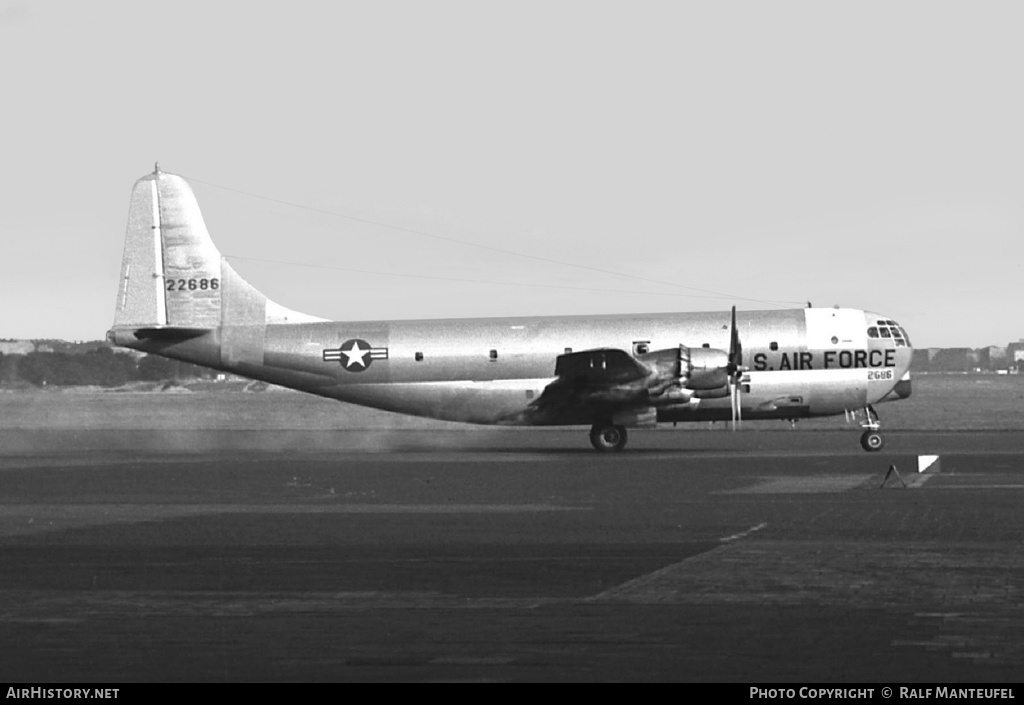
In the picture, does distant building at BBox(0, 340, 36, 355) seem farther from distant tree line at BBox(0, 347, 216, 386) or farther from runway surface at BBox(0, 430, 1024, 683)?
runway surface at BBox(0, 430, 1024, 683)

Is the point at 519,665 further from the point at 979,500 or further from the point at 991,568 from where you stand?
the point at 979,500

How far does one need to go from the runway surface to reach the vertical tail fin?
10.2 m

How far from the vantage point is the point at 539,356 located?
45.2 metres

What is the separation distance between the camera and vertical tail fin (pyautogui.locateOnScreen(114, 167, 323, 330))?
153 feet

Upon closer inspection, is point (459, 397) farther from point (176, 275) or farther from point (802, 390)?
point (802, 390)

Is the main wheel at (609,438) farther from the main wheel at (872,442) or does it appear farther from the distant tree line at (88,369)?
the distant tree line at (88,369)

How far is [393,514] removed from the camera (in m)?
25.5

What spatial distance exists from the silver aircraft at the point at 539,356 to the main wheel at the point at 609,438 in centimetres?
4

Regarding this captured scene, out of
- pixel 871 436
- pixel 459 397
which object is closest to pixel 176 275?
pixel 459 397

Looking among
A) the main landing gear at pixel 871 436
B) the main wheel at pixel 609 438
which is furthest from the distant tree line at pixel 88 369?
the main landing gear at pixel 871 436

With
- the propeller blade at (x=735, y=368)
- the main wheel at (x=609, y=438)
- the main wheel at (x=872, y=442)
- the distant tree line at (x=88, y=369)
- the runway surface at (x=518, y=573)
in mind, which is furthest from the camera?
the distant tree line at (x=88, y=369)

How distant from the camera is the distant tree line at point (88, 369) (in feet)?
302

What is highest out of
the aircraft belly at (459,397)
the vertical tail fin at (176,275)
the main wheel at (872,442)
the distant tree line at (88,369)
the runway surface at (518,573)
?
the vertical tail fin at (176,275)
